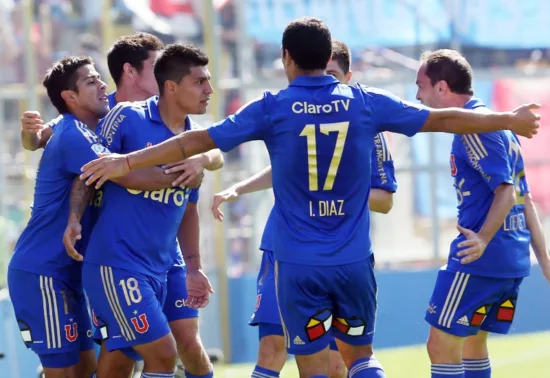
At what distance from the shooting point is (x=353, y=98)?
18.0 feet

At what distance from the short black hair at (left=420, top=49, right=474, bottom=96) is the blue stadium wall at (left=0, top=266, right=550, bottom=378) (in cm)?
734

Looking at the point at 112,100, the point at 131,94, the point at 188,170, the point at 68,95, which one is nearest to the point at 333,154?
the point at 188,170

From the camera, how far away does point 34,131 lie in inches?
257

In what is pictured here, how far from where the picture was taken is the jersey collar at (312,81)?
18.1 feet

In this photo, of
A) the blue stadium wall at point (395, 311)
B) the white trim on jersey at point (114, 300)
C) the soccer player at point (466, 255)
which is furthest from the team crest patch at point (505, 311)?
the blue stadium wall at point (395, 311)

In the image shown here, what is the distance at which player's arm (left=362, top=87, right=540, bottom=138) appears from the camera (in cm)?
546

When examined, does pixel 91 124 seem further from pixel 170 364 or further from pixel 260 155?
pixel 260 155

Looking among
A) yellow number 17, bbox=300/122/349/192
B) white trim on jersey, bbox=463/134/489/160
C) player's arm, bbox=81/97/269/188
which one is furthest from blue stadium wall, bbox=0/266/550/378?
player's arm, bbox=81/97/269/188

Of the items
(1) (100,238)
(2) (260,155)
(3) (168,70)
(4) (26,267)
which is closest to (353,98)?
(3) (168,70)

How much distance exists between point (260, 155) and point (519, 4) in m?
3.98

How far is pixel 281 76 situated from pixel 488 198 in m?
7.98

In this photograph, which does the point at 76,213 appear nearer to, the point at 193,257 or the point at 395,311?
the point at 193,257

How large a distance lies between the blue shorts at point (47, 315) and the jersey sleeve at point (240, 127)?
5.19ft

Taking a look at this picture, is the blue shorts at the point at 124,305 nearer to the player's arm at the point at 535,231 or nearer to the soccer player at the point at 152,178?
the soccer player at the point at 152,178
